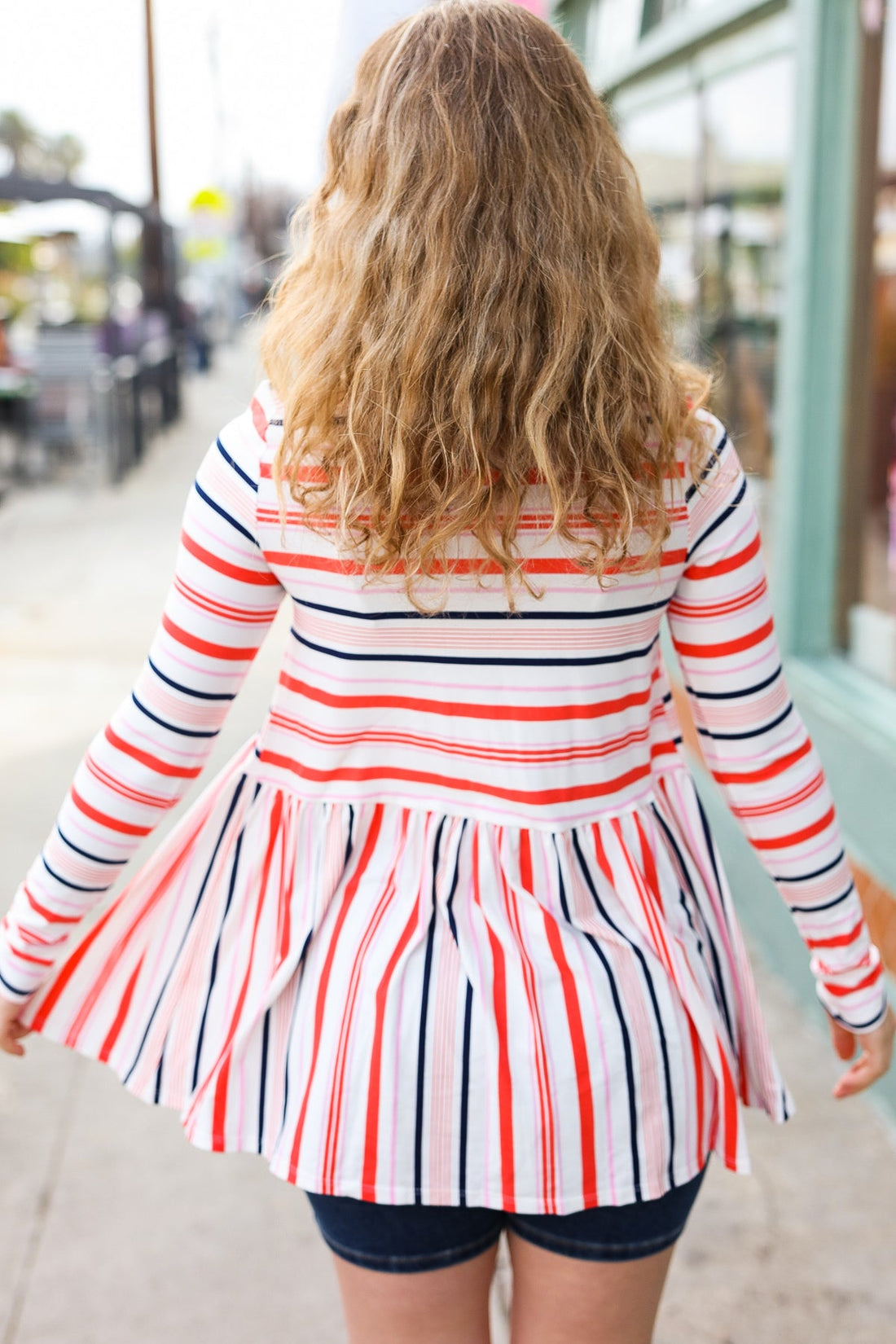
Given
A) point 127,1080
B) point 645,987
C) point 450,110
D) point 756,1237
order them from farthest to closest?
point 756,1237
point 127,1080
point 645,987
point 450,110

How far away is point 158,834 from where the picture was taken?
182 inches

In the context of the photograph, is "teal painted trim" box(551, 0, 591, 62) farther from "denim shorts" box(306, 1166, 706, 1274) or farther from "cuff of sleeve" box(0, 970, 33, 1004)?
"denim shorts" box(306, 1166, 706, 1274)

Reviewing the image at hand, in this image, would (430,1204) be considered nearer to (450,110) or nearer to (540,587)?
(540,587)

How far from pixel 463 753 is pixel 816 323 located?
2.59 m

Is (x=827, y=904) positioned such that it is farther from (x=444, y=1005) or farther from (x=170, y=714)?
(x=170, y=714)

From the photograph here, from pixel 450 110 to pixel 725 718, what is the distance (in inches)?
26.1

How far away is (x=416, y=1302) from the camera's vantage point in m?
1.36

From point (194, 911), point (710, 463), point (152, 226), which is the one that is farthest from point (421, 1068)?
point (152, 226)

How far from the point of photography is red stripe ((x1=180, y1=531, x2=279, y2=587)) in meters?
1.29

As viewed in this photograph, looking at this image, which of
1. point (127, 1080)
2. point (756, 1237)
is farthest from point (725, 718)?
point (756, 1237)

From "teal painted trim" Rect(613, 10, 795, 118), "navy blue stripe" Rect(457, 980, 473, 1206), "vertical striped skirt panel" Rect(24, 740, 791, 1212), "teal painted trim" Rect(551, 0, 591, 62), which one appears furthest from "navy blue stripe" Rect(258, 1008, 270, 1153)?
"teal painted trim" Rect(551, 0, 591, 62)

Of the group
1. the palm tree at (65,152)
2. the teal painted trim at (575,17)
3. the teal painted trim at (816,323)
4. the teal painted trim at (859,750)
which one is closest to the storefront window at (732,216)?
the teal painted trim at (816,323)

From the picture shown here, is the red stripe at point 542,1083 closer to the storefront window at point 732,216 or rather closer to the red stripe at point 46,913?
the red stripe at point 46,913

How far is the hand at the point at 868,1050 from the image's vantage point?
1.52m
